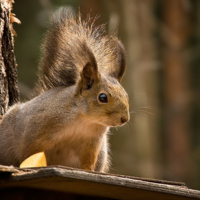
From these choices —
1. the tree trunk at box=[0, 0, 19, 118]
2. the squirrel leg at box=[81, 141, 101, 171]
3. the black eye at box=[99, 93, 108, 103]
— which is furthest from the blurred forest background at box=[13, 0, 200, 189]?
the black eye at box=[99, 93, 108, 103]

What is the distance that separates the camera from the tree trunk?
1813mm

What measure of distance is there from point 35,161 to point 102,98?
0.34 m

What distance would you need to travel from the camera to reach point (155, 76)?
17.3ft

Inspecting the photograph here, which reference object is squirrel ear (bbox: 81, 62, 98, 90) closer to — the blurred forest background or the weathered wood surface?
the weathered wood surface

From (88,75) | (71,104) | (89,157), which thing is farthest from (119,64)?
(89,157)

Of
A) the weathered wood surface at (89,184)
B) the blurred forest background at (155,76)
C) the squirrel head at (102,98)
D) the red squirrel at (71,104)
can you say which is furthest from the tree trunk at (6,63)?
the blurred forest background at (155,76)

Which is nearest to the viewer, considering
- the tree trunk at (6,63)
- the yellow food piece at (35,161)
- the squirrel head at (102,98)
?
the yellow food piece at (35,161)

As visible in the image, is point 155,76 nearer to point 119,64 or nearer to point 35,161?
point 119,64

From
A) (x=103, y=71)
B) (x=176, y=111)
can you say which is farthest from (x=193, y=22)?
(x=103, y=71)

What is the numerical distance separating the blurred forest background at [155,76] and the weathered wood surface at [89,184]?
3174 mm

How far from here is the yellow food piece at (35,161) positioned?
131 centimetres

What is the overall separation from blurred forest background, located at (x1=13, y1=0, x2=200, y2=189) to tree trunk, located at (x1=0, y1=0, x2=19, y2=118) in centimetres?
253

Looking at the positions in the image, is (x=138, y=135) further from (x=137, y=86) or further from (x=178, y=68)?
(x=178, y=68)

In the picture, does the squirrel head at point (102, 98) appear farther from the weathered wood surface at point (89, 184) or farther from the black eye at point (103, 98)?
the weathered wood surface at point (89, 184)
